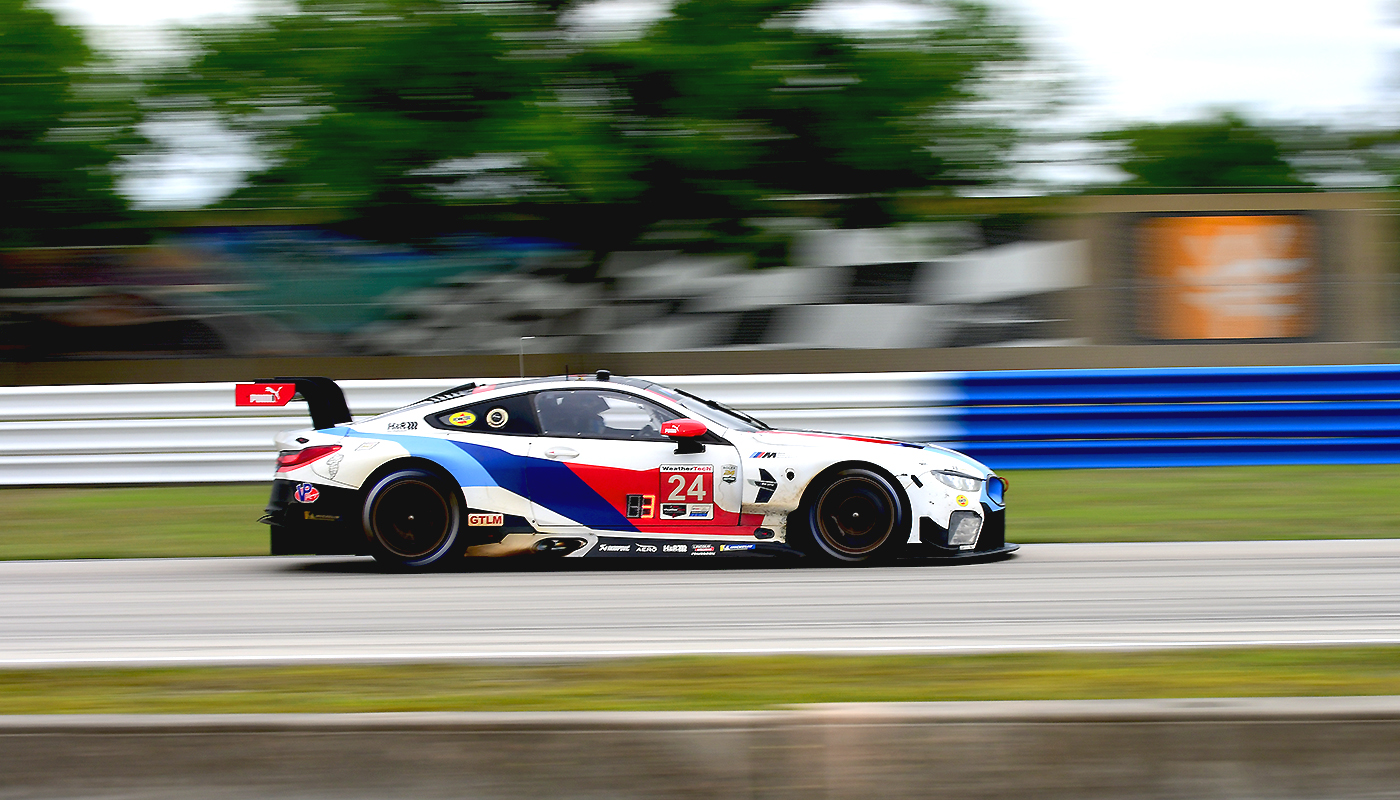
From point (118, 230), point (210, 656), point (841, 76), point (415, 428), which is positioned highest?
point (841, 76)

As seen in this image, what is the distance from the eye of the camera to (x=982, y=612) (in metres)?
6.52

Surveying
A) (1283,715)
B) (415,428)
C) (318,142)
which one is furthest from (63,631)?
(318,142)

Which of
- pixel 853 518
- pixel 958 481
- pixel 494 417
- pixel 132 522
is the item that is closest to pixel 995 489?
pixel 958 481

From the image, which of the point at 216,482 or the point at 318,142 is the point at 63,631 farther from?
the point at 318,142

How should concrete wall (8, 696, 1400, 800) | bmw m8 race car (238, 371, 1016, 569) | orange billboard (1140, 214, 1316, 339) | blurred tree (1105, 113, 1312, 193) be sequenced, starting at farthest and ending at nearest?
blurred tree (1105, 113, 1312, 193) < orange billboard (1140, 214, 1316, 339) < bmw m8 race car (238, 371, 1016, 569) < concrete wall (8, 696, 1400, 800)

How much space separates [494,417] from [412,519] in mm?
757

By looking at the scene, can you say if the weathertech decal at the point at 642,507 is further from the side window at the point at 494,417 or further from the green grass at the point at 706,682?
the green grass at the point at 706,682

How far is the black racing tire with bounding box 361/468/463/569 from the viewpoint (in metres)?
8.20

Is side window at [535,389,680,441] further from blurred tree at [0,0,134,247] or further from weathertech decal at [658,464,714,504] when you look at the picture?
blurred tree at [0,0,134,247]

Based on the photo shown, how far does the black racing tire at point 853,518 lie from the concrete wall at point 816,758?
463 centimetres

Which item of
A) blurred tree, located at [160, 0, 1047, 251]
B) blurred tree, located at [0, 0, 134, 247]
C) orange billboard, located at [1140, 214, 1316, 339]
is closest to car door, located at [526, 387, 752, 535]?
blurred tree, located at [160, 0, 1047, 251]

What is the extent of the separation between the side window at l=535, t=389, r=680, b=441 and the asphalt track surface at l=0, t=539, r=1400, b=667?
816 mm

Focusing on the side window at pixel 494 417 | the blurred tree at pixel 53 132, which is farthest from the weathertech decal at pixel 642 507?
the blurred tree at pixel 53 132

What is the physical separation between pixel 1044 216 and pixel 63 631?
1080cm
